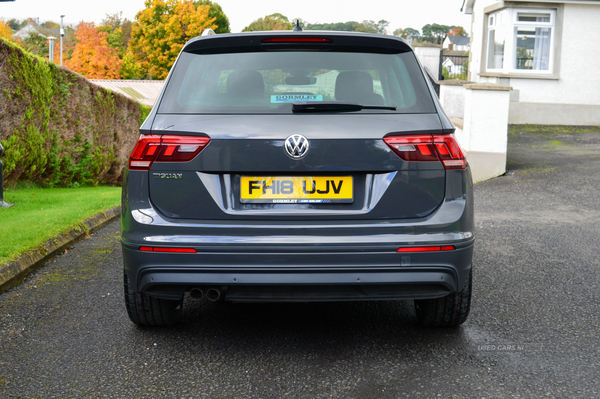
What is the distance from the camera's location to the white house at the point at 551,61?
61.8 feet

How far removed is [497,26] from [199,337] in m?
19.9

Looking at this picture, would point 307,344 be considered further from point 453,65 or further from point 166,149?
point 453,65

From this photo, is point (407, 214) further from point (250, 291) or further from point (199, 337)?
point (199, 337)

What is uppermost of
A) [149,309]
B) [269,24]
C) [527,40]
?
[269,24]

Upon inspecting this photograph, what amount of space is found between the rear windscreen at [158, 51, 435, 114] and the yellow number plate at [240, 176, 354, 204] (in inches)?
14.7

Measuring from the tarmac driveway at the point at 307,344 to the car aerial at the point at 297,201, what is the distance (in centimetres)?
41

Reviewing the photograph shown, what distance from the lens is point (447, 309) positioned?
3779mm

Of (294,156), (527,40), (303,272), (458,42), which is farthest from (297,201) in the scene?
(458,42)

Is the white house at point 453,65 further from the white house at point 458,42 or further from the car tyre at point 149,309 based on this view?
the car tyre at point 149,309

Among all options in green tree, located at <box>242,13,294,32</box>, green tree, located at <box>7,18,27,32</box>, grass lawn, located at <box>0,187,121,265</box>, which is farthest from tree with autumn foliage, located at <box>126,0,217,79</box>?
green tree, located at <box>7,18,27,32</box>

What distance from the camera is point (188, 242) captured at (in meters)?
3.14

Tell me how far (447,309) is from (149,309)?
5.79 feet

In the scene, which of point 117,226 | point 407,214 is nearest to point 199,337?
point 407,214

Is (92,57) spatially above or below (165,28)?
below
